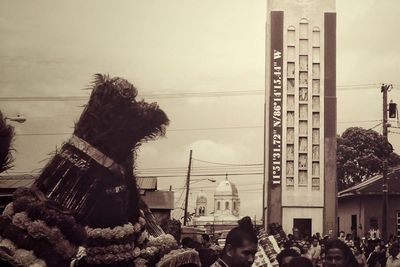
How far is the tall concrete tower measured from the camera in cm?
1595

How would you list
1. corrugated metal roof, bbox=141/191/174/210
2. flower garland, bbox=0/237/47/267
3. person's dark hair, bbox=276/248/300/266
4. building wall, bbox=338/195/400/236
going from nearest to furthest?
flower garland, bbox=0/237/47/267 < person's dark hair, bbox=276/248/300/266 < corrugated metal roof, bbox=141/191/174/210 < building wall, bbox=338/195/400/236

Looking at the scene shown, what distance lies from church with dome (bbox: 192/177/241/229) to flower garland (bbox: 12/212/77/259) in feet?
32.9

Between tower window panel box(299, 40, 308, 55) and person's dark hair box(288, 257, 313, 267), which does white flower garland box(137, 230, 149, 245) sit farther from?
tower window panel box(299, 40, 308, 55)

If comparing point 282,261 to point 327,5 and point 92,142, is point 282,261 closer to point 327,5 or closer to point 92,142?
point 92,142

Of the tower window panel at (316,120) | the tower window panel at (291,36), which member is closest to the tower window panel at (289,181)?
the tower window panel at (316,120)

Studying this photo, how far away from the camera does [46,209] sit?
1.45m

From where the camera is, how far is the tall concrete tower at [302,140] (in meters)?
15.9

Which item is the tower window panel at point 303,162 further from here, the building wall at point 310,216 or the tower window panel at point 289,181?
the building wall at point 310,216

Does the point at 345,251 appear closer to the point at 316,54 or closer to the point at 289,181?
the point at 289,181

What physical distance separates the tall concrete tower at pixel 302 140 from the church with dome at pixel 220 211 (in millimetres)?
1161

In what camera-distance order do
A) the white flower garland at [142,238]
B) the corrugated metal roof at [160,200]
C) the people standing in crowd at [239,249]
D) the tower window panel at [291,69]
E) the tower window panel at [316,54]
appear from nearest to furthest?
the white flower garland at [142,238]
the people standing in crowd at [239,249]
the corrugated metal roof at [160,200]
the tower window panel at [291,69]
the tower window panel at [316,54]

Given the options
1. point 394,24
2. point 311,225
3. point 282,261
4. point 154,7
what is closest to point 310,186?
point 311,225

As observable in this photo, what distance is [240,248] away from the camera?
2352mm

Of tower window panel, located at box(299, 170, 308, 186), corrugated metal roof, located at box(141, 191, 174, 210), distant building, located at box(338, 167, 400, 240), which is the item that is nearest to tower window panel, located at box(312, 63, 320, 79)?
tower window panel, located at box(299, 170, 308, 186)
